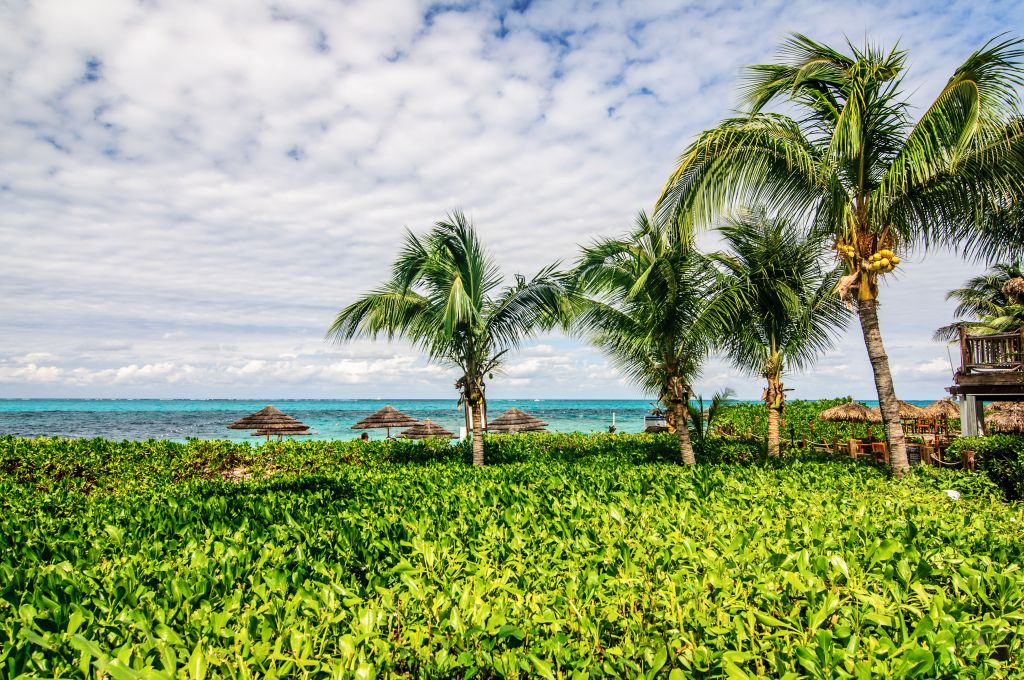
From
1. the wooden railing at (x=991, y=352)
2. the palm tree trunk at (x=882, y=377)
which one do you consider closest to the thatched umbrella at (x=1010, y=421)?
the wooden railing at (x=991, y=352)

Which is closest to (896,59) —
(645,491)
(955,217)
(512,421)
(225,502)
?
(955,217)

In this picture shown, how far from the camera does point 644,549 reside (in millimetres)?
3078

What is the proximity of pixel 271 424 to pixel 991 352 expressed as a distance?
23978mm

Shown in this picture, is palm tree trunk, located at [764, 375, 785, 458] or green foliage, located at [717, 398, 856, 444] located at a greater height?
palm tree trunk, located at [764, 375, 785, 458]

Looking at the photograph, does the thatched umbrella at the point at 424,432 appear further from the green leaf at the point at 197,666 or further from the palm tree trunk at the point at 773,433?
the green leaf at the point at 197,666

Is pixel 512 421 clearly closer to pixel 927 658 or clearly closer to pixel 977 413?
pixel 977 413

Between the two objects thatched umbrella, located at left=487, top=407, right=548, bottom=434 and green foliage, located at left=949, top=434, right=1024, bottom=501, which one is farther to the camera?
thatched umbrella, located at left=487, top=407, right=548, bottom=434

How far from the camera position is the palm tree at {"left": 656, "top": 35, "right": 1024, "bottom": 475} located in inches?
301

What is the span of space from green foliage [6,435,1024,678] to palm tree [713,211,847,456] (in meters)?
7.19

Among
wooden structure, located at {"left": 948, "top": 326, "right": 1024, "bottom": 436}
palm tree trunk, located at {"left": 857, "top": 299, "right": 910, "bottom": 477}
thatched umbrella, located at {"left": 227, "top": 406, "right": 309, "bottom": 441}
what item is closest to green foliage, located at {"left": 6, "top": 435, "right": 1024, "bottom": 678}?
palm tree trunk, located at {"left": 857, "top": 299, "right": 910, "bottom": 477}

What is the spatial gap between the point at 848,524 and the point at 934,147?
21.1ft

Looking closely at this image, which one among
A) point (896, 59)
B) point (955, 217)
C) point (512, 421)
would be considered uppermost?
point (896, 59)

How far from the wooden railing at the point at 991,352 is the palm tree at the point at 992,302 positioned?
728 cm

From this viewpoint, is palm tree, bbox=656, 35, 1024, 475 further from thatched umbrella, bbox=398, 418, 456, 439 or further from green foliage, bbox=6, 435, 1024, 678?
thatched umbrella, bbox=398, 418, 456, 439
